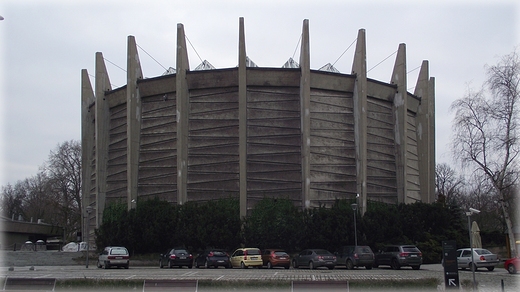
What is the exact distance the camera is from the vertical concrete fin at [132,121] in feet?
145

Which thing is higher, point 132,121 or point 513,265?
point 132,121

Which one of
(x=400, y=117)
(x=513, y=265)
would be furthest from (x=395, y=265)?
(x=400, y=117)

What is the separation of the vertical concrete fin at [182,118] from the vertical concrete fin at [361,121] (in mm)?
13754

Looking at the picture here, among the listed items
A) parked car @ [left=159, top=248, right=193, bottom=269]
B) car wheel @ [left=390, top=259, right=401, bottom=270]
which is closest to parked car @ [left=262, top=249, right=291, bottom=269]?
parked car @ [left=159, top=248, right=193, bottom=269]

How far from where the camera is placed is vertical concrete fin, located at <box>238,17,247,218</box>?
41.1 metres

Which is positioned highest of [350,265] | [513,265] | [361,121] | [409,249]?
[361,121]

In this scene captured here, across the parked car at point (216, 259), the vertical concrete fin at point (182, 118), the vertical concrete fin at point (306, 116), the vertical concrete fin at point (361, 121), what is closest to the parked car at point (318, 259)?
the parked car at point (216, 259)

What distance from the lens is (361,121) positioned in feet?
143

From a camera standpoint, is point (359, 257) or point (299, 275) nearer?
point (299, 275)

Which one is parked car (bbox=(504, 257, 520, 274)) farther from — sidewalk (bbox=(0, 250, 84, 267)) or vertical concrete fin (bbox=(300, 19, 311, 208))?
sidewalk (bbox=(0, 250, 84, 267))

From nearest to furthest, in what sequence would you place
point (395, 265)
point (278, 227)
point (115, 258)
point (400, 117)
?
point (395, 265) < point (115, 258) < point (278, 227) < point (400, 117)

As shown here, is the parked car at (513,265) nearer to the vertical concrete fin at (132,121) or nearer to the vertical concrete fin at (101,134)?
the vertical concrete fin at (132,121)

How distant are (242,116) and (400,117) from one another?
1489 centimetres

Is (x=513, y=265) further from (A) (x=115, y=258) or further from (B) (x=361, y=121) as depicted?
(A) (x=115, y=258)
